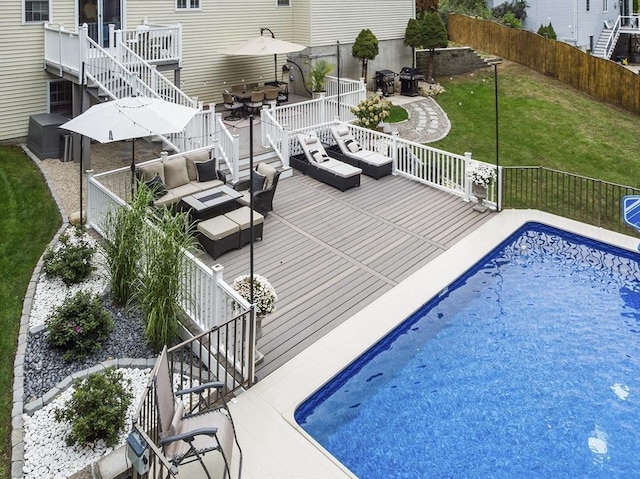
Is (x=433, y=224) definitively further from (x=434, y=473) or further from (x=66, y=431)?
(x=66, y=431)

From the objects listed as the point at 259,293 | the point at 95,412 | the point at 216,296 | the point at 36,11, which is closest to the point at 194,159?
the point at 216,296

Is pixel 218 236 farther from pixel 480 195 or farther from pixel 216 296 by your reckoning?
pixel 480 195

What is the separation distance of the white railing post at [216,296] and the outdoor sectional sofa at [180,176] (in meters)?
4.03

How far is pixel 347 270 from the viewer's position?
962 centimetres

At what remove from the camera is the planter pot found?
1249 cm

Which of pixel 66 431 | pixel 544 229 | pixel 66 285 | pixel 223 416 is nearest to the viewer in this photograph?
pixel 223 416

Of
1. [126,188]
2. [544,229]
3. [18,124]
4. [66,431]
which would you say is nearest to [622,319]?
[544,229]

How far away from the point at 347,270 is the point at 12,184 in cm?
798

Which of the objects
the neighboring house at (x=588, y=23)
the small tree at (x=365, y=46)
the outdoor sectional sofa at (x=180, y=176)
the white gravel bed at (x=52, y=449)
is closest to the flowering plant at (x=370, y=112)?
the outdoor sectional sofa at (x=180, y=176)

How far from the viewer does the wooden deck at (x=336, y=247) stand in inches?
320

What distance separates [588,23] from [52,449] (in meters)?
34.3

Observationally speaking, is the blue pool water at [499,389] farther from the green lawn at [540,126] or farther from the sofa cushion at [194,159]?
the green lawn at [540,126]

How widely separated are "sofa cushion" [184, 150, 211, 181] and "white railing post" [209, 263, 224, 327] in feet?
16.9

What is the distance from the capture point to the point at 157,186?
10539 millimetres
